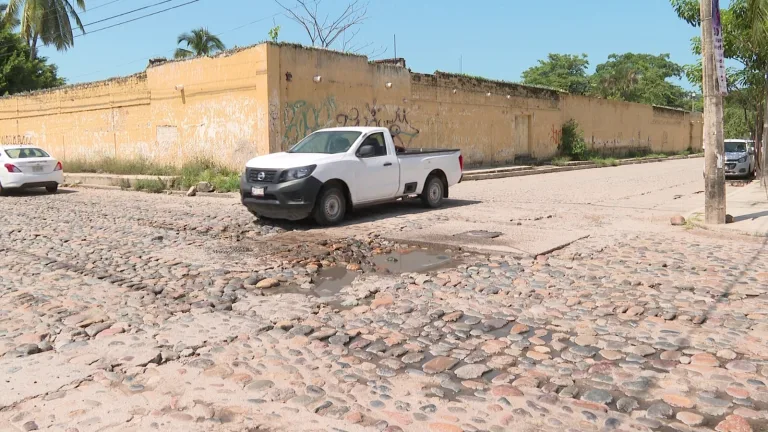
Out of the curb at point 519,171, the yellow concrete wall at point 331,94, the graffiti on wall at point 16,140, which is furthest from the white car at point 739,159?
the graffiti on wall at point 16,140

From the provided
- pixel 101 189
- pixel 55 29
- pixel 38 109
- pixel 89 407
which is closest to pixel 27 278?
pixel 89 407

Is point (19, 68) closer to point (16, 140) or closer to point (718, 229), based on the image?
point (16, 140)

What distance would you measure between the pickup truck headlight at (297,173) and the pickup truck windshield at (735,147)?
1878 cm

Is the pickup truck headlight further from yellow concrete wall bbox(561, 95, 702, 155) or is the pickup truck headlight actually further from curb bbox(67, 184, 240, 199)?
yellow concrete wall bbox(561, 95, 702, 155)

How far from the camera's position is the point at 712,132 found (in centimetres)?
1016

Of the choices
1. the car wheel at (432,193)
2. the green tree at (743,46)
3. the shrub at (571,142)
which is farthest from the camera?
the shrub at (571,142)

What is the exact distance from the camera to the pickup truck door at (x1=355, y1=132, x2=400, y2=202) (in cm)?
1122

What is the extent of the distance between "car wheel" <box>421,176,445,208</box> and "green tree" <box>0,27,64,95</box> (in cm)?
2941

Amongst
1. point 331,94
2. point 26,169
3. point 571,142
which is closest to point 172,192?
point 26,169

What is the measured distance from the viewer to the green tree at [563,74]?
65375 mm

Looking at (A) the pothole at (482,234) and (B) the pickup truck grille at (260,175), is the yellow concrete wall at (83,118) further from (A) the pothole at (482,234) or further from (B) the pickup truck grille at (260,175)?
(A) the pothole at (482,234)

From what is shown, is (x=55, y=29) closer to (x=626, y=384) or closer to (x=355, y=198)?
(x=355, y=198)

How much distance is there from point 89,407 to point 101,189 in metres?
17.6

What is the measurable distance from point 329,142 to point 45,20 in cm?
3430
